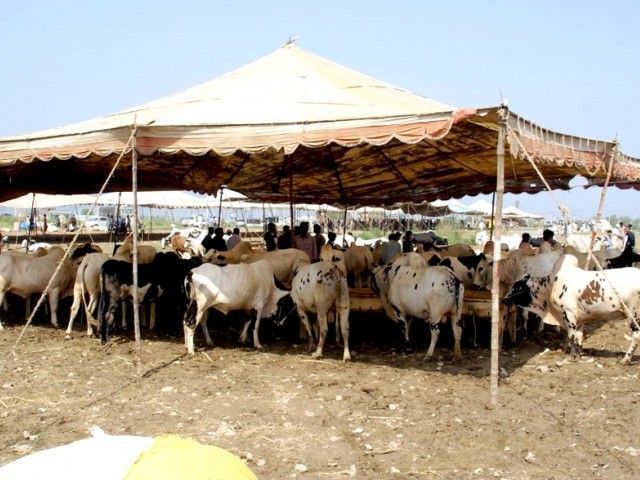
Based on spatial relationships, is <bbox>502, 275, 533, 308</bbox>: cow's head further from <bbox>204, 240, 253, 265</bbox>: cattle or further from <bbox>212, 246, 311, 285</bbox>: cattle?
<bbox>204, 240, 253, 265</bbox>: cattle

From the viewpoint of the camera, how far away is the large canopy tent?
8438 millimetres

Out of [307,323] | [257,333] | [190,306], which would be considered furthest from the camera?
[257,333]

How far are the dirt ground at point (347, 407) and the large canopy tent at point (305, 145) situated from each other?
2.93 feet

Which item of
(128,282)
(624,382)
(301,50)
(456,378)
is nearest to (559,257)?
(624,382)

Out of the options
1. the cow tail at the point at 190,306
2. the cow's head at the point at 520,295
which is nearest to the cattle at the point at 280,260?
the cow tail at the point at 190,306

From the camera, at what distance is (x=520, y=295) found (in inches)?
420

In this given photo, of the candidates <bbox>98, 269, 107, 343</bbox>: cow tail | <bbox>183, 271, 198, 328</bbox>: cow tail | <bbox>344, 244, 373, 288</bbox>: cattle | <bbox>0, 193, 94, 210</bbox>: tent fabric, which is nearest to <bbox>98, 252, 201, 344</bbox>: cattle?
<bbox>98, 269, 107, 343</bbox>: cow tail

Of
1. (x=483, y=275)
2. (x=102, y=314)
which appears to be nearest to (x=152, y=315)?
(x=102, y=314)

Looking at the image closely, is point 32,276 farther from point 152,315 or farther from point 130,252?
point 152,315

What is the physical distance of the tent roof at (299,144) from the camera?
8.63m

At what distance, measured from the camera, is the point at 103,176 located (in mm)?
15648

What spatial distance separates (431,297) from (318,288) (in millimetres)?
1822

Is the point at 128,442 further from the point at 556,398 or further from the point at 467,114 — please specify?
the point at 556,398

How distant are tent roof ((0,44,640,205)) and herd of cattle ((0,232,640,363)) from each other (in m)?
1.98
